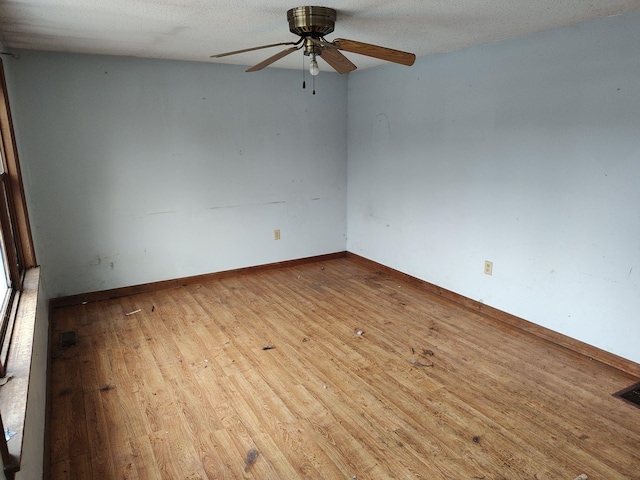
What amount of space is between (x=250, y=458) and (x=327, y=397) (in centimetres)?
61

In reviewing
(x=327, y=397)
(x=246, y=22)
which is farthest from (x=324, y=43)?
(x=327, y=397)

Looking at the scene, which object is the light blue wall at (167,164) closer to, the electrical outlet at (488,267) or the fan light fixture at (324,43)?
the fan light fixture at (324,43)

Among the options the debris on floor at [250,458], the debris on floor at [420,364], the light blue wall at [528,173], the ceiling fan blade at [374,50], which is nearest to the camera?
the debris on floor at [250,458]

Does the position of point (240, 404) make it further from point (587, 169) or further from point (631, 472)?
point (587, 169)

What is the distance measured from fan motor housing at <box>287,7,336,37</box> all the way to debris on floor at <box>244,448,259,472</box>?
2219mm

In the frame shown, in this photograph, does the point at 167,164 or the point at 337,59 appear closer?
the point at 337,59

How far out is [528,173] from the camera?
3121 mm

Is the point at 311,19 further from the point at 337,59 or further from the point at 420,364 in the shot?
the point at 420,364

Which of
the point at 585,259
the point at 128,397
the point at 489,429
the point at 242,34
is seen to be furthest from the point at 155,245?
the point at 585,259

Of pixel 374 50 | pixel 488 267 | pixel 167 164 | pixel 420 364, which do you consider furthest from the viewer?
pixel 167 164

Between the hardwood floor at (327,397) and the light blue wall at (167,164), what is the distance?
64 cm

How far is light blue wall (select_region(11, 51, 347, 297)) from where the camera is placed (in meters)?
3.61

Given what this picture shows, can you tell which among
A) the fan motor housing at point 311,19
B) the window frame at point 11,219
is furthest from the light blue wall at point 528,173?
the window frame at point 11,219

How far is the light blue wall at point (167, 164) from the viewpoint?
3.61m
